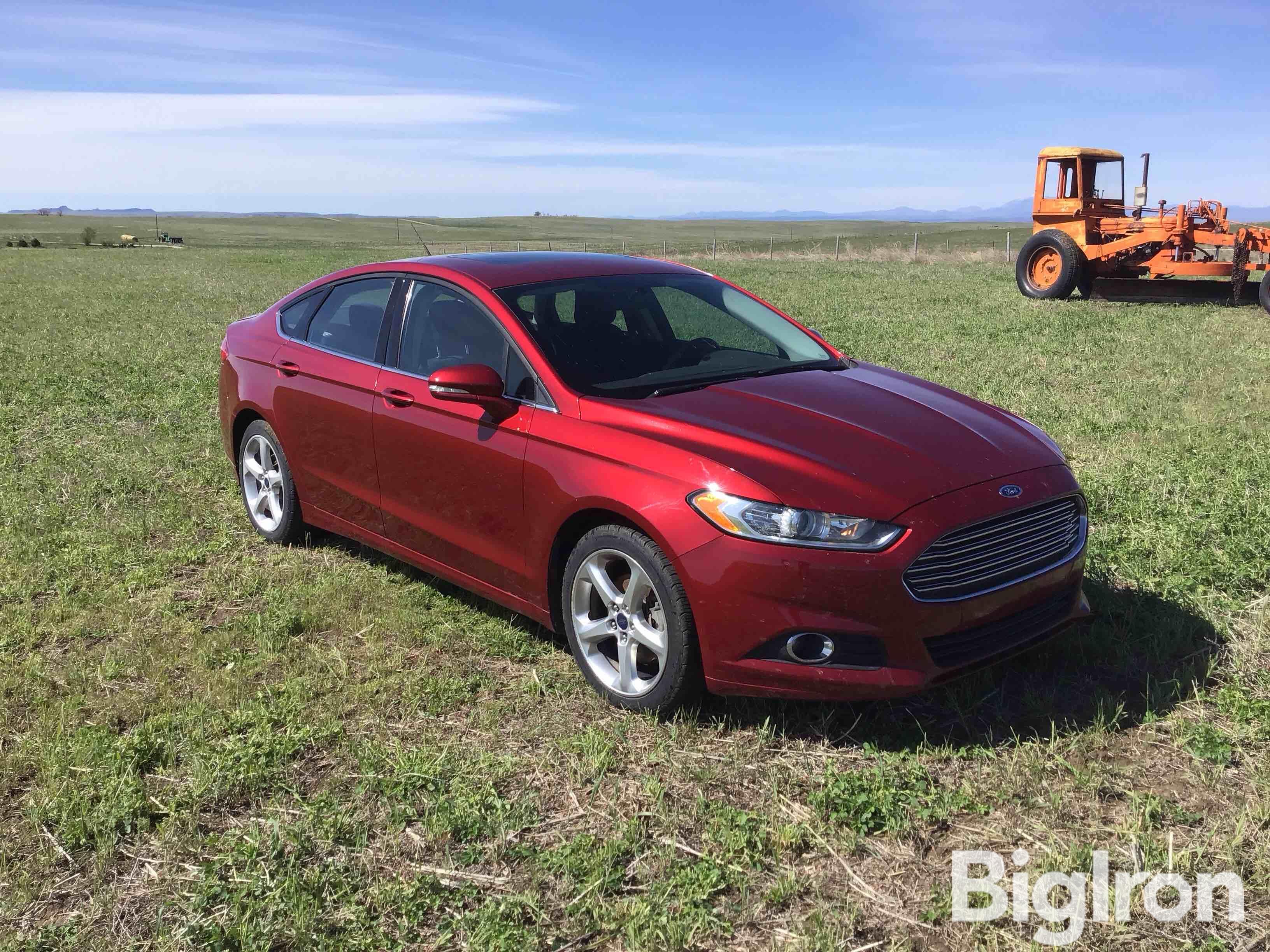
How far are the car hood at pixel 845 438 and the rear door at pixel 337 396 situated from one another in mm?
1585

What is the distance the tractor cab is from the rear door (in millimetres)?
16730

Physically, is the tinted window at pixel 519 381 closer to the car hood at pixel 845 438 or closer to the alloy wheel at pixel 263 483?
the car hood at pixel 845 438

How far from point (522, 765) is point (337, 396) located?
231 centimetres

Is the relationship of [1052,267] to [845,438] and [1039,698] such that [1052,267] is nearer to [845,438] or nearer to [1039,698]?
[1039,698]

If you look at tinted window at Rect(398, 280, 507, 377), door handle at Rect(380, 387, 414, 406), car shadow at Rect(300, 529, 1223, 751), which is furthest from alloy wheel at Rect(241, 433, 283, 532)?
car shadow at Rect(300, 529, 1223, 751)

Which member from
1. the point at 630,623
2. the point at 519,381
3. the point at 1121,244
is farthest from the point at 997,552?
the point at 1121,244

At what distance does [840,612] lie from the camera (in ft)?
11.2

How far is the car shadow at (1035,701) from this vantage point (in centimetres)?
383

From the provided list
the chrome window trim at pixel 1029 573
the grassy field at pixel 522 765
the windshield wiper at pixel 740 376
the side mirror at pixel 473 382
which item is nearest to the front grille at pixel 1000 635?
the chrome window trim at pixel 1029 573

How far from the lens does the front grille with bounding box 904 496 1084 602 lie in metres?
3.46

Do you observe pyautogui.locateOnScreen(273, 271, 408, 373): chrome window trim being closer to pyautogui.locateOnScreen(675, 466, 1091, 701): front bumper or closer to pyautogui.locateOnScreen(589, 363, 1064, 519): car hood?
pyautogui.locateOnScreen(589, 363, 1064, 519): car hood

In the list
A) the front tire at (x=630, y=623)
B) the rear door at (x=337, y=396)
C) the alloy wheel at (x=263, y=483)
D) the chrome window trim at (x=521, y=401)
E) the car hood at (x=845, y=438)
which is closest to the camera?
the car hood at (x=845, y=438)

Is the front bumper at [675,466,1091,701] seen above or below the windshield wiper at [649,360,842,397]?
below

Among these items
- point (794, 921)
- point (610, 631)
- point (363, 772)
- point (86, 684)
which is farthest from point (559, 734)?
point (86, 684)
